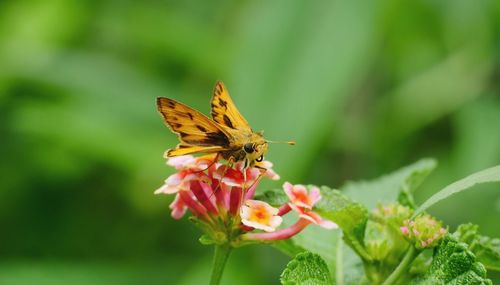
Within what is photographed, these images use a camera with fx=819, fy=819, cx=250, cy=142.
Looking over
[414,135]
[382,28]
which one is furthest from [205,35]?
[414,135]

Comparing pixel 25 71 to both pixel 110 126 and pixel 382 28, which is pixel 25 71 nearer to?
pixel 110 126

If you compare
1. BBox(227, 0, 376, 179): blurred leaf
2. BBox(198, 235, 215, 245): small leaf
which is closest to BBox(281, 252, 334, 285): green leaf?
BBox(198, 235, 215, 245): small leaf

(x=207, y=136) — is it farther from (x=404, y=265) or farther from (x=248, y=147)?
(x=404, y=265)

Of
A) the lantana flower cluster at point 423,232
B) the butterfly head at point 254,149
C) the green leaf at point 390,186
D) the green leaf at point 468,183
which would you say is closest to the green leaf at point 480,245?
the lantana flower cluster at point 423,232

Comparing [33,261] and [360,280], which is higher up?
[33,261]

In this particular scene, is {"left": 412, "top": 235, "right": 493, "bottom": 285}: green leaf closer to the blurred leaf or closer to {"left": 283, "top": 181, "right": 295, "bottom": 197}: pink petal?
{"left": 283, "top": 181, "right": 295, "bottom": 197}: pink petal

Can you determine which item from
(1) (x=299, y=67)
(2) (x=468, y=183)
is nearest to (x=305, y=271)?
(2) (x=468, y=183)

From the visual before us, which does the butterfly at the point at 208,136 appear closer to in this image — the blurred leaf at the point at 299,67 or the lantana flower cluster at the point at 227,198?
the lantana flower cluster at the point at 227,198
